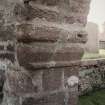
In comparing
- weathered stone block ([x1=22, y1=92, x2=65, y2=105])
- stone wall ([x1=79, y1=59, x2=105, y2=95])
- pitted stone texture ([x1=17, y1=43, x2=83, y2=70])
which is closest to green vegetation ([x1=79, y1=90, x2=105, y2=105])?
stone wall ([x1=79, y1=59, x2=105, y2=95])

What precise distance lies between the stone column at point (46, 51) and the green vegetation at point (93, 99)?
183 centimetres

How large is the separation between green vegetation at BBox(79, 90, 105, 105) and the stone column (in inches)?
72.0

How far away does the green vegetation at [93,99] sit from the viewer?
350 centimetres

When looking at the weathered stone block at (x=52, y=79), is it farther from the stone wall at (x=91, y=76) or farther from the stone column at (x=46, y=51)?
the stone wall at (x=91, y=76)

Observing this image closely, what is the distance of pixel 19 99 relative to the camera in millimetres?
1505

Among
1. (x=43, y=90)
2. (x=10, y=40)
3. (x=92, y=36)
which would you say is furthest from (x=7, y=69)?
(x=92, y=36)

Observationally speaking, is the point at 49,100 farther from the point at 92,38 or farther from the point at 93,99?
the point at 92,38

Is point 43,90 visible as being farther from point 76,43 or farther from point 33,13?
point 33,13

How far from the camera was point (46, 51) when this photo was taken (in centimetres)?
153

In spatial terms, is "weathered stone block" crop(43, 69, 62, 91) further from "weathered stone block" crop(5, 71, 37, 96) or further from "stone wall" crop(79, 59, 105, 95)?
"stone wall" crop(79, 59, 105, 95)

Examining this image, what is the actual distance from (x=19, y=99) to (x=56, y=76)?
13.1 inches

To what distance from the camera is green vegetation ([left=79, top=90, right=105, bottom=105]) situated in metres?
3.50

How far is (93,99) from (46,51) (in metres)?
2.46

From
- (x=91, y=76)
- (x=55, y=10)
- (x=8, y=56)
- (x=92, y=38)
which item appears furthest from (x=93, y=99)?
(x=92, y=38)
